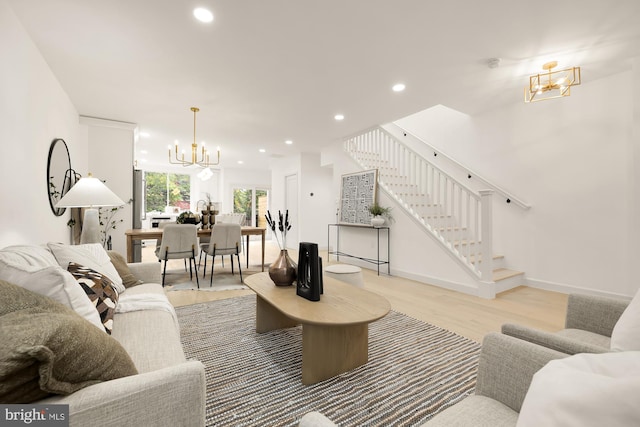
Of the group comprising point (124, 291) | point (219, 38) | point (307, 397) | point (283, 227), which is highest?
point (219, 38)

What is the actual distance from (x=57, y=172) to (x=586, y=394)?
4.44m

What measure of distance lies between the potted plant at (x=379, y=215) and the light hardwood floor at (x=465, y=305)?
3.29 ft

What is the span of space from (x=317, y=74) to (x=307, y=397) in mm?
2997

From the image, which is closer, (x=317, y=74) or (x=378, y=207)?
(x=317, y=74)

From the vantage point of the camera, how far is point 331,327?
1.66 m

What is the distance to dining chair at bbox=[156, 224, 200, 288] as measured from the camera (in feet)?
12.0

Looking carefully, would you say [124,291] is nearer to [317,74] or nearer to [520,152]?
[317,74]

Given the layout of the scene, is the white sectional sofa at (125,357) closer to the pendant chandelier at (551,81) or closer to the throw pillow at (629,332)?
the throw pillow at (629,332)

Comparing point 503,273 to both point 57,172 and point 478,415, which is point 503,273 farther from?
point 57,172

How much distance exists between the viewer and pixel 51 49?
2.58 m

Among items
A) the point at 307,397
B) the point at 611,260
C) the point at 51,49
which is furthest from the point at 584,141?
the point at 51,49

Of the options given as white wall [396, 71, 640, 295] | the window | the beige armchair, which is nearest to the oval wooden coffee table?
the beige armchair

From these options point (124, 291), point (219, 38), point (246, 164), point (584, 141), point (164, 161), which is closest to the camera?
point (124, 291)

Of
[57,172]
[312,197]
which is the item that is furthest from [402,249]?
[57,172]
